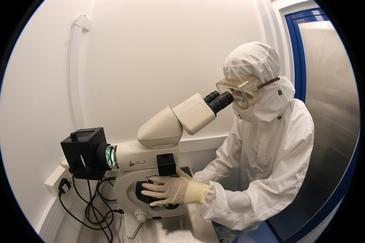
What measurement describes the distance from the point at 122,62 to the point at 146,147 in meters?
0.65

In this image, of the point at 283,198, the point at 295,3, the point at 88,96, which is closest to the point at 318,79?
the point at 295,3

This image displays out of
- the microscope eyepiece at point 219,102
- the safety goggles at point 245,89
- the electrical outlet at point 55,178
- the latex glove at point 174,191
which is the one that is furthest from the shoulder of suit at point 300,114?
the electrical outlet at point 55,178

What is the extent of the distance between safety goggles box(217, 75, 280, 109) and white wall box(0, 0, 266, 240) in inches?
16.5

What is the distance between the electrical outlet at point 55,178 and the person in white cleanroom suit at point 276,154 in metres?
0.42

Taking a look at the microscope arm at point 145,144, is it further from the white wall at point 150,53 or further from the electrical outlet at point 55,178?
the white wall at point 150,53

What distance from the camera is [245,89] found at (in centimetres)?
86

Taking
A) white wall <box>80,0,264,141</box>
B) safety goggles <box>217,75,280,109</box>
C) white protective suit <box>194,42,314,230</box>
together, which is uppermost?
white wall <box>80,0,264,141</box>

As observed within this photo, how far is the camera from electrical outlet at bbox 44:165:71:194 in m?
0.88

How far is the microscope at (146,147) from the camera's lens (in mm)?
693

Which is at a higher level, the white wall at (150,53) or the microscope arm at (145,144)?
the white wall at (150,53)

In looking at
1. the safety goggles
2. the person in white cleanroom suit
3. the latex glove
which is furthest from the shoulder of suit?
the latex glove

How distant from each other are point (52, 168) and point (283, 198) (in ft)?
3.39

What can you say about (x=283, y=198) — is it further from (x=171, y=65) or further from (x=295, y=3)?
(x=295, y=3)

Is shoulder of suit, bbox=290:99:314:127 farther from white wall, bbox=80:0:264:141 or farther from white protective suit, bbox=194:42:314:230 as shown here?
white wall, bbox=80:0:264:141
